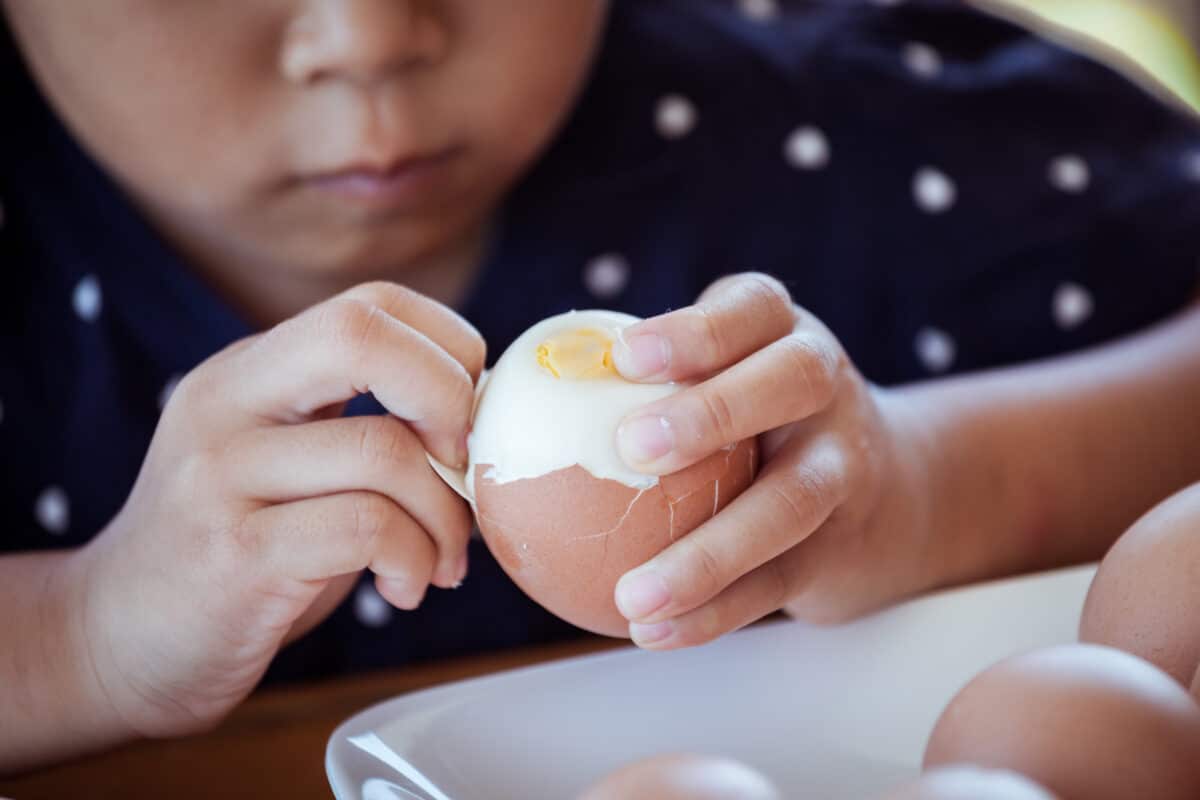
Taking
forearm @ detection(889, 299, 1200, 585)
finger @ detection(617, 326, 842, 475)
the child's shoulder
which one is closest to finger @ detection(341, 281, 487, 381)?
finger @ detection(617, 326, 842, 475)

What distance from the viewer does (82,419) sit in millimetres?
959

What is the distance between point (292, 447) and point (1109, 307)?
2.62ft

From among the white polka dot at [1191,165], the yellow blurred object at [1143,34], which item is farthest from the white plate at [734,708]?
the yellow blurred object at [1143,34]

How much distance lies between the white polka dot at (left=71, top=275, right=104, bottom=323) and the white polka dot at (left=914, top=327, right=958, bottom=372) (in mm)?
699

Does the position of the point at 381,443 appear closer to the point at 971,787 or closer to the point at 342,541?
the point at 342,541

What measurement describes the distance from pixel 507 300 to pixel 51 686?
19.2 inches

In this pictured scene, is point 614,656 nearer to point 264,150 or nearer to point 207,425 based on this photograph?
point 207,425

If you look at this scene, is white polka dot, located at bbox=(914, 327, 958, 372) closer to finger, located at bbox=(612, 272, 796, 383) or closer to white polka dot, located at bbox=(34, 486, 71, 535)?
finger, located at bbox=(612, 272, 796, 383)

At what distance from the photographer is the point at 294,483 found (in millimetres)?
575

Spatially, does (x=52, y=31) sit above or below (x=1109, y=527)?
above

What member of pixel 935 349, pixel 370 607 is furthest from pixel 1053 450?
pixel 370 607

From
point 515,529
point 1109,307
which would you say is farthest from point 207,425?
point 1109,307

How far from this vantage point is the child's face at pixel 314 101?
714mm

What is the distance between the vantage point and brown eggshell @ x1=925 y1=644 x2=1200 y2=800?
17.5 inches
